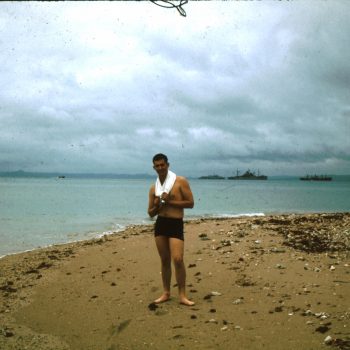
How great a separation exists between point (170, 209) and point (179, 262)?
834 millimetres

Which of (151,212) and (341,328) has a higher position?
(151,212)

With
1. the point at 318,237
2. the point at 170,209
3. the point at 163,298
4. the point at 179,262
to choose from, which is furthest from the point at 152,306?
the point at 318,237

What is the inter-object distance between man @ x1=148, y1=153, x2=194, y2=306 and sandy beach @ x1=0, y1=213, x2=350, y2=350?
758 millimetres

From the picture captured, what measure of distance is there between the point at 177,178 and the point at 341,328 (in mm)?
3101

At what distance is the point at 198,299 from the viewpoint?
257 inches

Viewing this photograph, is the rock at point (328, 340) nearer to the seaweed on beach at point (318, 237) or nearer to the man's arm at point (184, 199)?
the man's arm at point (184, 199)

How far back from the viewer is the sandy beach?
5.04 m

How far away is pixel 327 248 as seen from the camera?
941 centimetres

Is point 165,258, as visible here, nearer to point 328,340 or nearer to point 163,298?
point 163,298

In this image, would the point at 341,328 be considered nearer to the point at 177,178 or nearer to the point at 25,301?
the point at 177,178

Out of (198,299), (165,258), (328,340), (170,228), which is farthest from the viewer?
(198,299)

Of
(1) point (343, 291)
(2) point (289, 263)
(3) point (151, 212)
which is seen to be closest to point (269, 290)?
(1) point (343, 291)

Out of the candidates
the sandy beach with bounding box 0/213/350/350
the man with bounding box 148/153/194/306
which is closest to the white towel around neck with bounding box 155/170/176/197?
the man with bounding box 148/153/194/306

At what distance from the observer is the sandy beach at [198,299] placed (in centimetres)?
504
